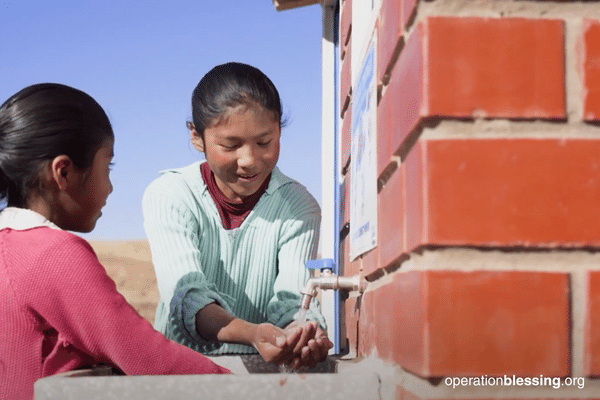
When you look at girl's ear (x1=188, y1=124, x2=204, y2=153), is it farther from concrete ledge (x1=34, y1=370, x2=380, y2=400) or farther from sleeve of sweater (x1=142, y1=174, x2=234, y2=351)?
concrete ledge (x1=34, y1=370, x2=380, y2=400)

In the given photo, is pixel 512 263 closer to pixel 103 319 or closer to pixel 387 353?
pixel 387 353

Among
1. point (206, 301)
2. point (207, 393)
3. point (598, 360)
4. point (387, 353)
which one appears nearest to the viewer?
point (598, 360)

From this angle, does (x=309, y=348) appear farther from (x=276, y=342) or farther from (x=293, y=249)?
(x=293, y=249)

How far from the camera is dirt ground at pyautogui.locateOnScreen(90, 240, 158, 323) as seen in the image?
14.4m

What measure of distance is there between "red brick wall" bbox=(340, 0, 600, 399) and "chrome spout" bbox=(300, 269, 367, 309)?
2.42 ft

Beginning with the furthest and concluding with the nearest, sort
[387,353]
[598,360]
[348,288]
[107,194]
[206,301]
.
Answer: [206,301] → [107,194] → [348,288] → [387,353] → [598,360]

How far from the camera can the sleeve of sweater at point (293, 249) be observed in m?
2.17

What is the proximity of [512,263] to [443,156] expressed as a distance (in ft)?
0.40

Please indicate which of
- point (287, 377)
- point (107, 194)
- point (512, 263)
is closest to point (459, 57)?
point (512, 263)

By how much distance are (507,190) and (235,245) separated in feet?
5.66

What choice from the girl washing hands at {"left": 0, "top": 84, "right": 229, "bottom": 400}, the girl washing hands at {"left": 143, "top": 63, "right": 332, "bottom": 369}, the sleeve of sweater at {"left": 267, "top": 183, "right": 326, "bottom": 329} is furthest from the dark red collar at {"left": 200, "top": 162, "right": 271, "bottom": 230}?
the girl washing hands at {"left": 0, "top": 84, "right": 229, "bottom": 400}

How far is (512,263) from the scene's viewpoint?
26.3 inches

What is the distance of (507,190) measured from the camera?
0.67 meters

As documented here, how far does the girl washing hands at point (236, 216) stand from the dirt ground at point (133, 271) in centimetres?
1011
